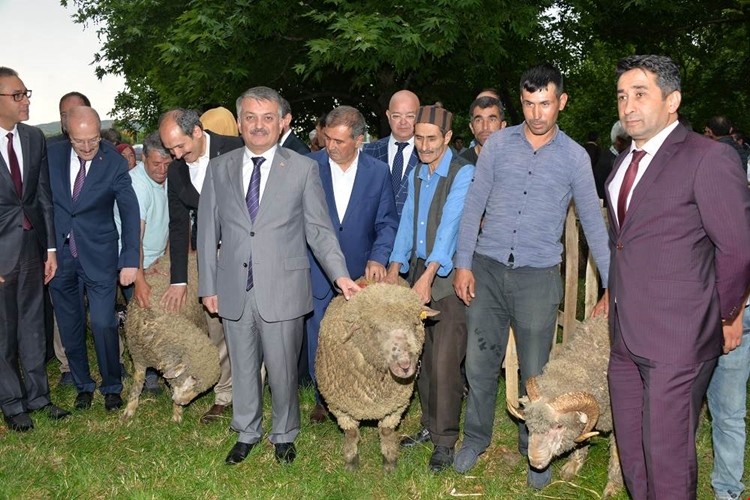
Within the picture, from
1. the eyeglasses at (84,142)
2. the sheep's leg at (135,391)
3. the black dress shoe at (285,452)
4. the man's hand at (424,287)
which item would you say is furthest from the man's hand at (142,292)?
the man's hand at (424,287)

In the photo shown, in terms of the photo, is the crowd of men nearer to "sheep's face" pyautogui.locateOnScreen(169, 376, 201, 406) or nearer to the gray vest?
the gray vest

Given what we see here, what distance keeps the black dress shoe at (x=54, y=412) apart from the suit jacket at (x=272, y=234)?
2.02 m

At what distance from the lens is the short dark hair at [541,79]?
13.7ft

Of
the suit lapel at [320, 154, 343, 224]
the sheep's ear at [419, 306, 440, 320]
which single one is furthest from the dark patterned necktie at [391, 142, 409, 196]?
the sheep's ear at [419, 306, 440, 320]

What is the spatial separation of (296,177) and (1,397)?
3064 mm

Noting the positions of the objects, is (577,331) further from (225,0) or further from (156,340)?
(225,0)

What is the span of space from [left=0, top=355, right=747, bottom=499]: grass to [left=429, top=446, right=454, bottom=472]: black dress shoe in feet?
0.24

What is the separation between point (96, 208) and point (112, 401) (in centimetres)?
167

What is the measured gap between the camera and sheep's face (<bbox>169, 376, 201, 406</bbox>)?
5.66m

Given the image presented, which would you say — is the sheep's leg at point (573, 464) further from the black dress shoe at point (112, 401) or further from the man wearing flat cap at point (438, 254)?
the black dress shoe at point (112, 401)

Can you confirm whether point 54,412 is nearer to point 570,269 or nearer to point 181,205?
point 181,205

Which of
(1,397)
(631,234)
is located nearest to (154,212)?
(1,397)

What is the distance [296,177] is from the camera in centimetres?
469

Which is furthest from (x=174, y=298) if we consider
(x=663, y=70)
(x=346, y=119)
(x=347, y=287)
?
(x=663, y=70)
